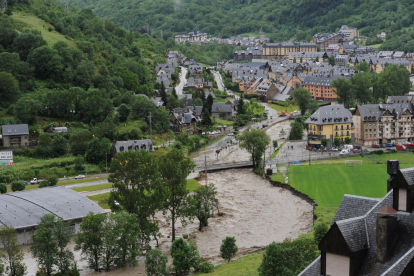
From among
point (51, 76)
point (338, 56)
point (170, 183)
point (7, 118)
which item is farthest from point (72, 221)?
point (338, 56)

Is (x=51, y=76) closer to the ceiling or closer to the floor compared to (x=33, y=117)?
closer to the ceiling

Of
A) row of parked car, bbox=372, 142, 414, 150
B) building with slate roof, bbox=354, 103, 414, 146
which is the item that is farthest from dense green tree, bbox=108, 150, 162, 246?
building with slate roof, bbox=354, 103, 414, 146

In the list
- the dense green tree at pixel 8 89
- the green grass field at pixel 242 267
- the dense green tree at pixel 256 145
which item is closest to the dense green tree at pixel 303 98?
the dense green tree at pixel 256 145

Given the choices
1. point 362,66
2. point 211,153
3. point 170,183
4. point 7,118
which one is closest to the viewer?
point 170,183

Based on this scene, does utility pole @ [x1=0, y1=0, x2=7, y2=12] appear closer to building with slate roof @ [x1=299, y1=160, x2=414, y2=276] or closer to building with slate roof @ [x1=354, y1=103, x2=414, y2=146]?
building with slate roof @ [x1=354, y1=103, x2=414, y2=146]

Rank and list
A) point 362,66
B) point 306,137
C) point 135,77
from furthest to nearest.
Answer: point 362,66 < point 135,77 < point 306,137

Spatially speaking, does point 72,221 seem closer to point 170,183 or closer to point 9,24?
point 170,183
